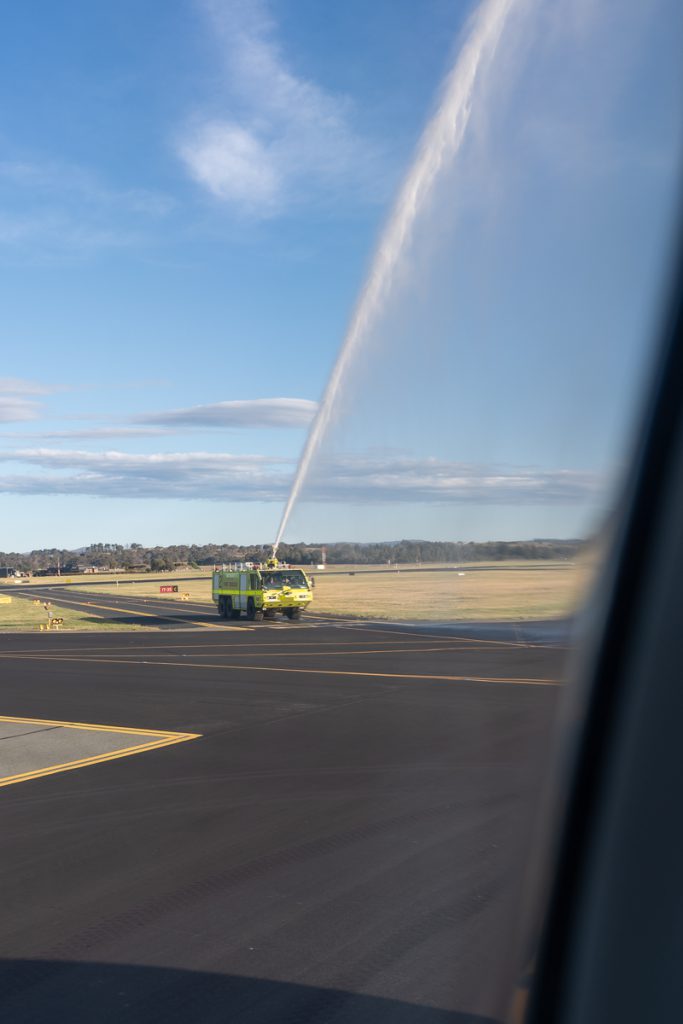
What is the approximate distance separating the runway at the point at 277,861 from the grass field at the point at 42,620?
1003 inches

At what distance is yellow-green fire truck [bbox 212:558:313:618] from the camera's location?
41.2 metres

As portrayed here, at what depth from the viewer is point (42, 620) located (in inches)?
1879

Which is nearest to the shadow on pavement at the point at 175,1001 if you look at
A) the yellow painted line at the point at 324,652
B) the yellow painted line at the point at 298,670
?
the yellow painted line at the point at 298,670

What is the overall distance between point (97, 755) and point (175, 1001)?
7.55 meters

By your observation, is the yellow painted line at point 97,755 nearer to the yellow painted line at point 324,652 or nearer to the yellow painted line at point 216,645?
the yellow painted line at point 324,652

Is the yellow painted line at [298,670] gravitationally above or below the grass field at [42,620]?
above

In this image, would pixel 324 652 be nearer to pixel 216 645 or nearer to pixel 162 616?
pixel 216 645

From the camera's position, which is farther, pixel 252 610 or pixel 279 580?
pixel 252 610

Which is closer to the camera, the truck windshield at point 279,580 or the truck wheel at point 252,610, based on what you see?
the truck windshield at point 279,580

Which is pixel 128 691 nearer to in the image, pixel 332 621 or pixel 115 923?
pixel 115 923

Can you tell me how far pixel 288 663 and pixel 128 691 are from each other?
5.07 m

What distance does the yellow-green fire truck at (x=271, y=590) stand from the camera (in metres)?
41.2

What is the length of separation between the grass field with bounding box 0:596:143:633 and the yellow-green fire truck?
494cm

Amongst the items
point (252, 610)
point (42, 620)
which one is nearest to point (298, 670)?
point (252, 610)
